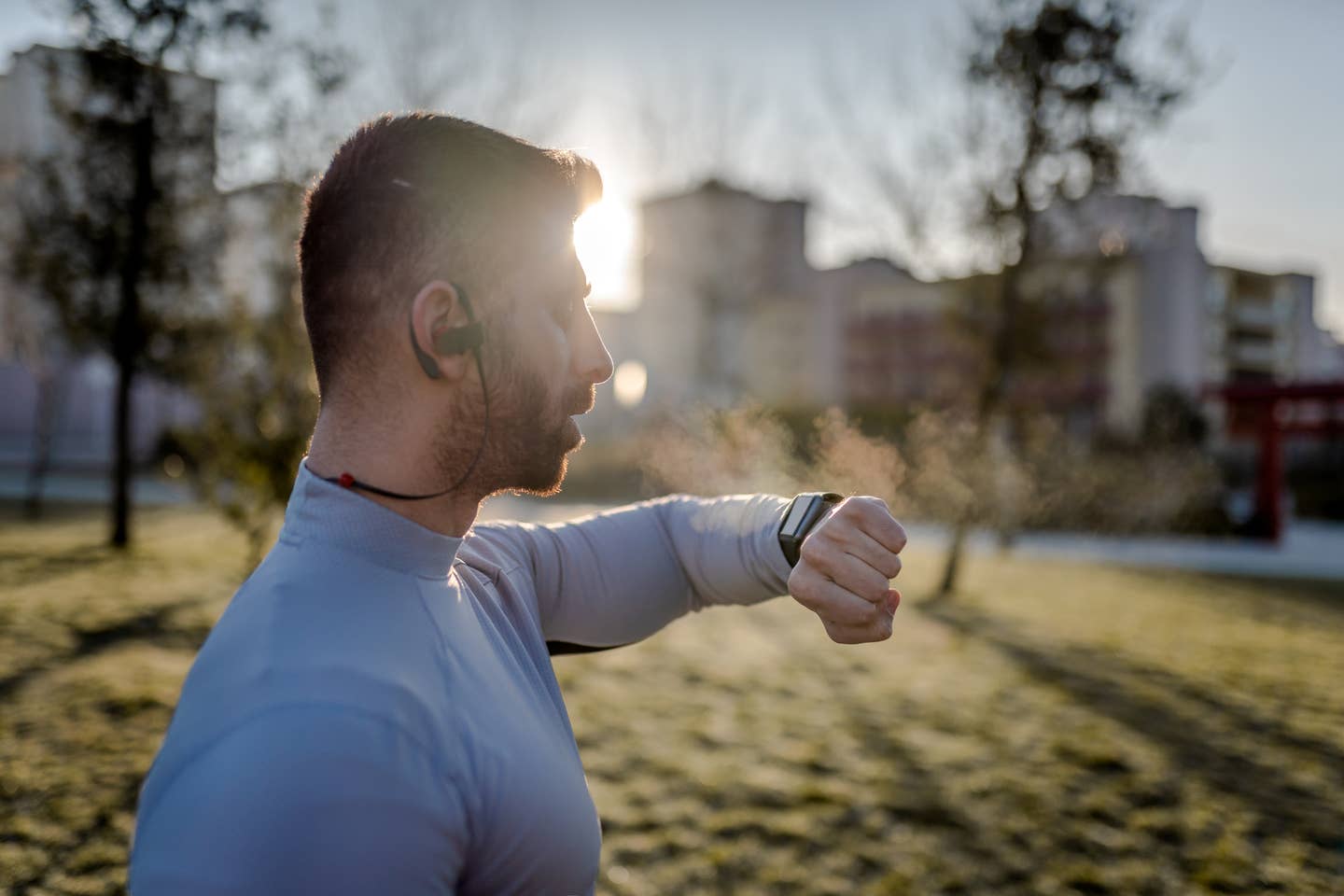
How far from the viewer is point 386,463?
1.43 metres

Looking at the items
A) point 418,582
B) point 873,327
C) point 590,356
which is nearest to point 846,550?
point 590,356

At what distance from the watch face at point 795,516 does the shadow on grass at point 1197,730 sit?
4044mm

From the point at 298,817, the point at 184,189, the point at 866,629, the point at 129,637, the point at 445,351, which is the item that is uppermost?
the point at 184,189

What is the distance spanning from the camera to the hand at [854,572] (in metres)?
1.55

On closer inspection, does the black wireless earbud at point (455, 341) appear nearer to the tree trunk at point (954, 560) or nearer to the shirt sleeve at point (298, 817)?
the shirt sleeve at point (298, 817)

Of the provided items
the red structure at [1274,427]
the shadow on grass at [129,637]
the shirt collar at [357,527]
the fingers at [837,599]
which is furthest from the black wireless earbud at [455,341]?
the red structure at [1274,427]

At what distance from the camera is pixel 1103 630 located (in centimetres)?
935

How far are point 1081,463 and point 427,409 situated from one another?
19.2 m

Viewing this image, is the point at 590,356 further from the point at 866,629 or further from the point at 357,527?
the point at 866,629

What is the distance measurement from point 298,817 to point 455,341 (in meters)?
0.69

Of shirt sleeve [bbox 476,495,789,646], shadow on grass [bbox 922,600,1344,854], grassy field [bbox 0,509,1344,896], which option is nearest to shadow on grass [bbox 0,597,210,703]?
grassy field [bbox 0,509,1344,896]

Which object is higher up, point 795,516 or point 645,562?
point 795,516

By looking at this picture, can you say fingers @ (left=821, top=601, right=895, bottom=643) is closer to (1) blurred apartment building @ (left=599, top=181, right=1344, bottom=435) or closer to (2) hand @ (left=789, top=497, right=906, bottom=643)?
(2) hand @ (left=789, top=497, right=906, bottom=643)

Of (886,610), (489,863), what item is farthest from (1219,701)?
(489,863)
